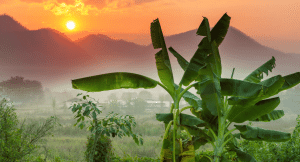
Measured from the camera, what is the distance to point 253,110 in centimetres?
238

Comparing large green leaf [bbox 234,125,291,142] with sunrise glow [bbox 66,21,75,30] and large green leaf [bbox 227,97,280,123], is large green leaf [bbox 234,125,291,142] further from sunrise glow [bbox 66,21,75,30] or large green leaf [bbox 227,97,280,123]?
sunrise glow [bbox 66,21,75,30]

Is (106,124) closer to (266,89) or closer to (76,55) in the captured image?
(266,89)

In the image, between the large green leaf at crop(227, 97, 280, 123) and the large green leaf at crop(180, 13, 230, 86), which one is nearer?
the large green leaf at crop(180, 13, 230, 86)

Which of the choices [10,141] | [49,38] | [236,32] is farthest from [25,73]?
[236,32]

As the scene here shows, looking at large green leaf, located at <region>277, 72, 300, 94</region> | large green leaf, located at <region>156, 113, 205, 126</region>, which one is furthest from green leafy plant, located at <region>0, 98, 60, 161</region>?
large green leaf, located at <region>277, 72, 300, 94</region>

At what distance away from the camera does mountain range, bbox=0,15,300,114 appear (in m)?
6.12

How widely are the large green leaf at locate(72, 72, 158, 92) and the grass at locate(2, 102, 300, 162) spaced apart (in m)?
1.39

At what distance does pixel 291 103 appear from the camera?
22.3 ft

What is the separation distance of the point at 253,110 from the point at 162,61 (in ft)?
3.23

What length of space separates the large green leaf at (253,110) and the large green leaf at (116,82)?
0.83 m

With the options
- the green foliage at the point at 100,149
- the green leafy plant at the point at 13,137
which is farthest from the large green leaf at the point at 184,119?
the green leafy plant at the point at 13,137

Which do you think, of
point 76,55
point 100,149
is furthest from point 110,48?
point 100,149

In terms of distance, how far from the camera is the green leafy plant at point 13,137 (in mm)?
3070

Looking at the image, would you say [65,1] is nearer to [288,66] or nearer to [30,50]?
[30,50]
